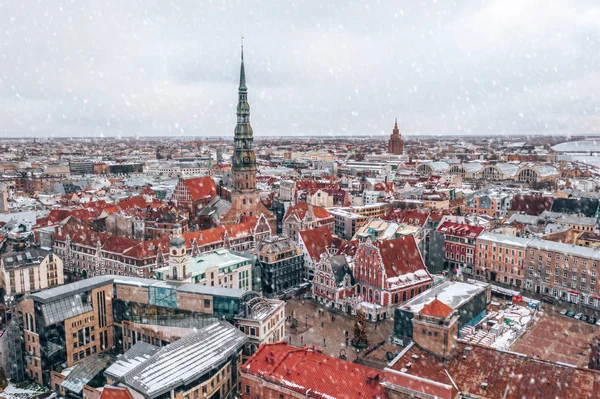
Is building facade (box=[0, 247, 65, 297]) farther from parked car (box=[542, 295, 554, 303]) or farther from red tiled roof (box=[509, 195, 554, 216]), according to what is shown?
red tiled roof (box=[509, 195, 554, 216])

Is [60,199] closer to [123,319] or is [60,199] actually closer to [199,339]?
[123,319]

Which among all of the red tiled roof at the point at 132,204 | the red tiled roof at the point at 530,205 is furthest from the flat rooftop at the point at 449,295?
the red tiled roof at the point at 132,204

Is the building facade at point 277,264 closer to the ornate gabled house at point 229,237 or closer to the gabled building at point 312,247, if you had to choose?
the gabled building at point 312,247

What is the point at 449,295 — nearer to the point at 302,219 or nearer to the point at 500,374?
the point at 500,374

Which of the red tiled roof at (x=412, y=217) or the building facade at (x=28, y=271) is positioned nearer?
the building facade at (x=28, y=271)

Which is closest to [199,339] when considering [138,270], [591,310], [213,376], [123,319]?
[213,376]

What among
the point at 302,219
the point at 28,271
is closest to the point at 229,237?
the point at 302,219
